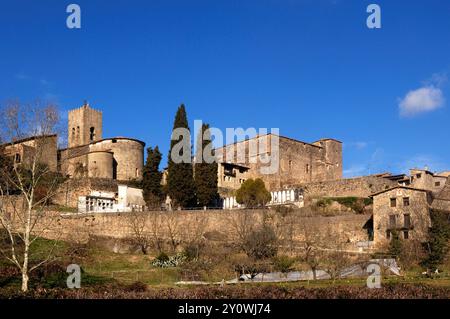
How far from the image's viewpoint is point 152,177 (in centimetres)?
5253

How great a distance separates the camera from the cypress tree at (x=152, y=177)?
51719mm

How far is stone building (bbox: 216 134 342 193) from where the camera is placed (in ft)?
194

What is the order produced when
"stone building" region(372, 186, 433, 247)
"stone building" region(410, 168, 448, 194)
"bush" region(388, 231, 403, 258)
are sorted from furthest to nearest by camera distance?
"stone building" region(410, 168, 448, 194) → "stone building" region(372, 186, 433, 247) → "bush" region(388, 231, 403, 258)

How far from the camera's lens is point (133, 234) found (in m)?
44.0

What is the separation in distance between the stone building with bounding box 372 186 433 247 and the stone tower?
4223 centimetres

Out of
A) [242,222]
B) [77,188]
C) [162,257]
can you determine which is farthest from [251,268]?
[77,188]

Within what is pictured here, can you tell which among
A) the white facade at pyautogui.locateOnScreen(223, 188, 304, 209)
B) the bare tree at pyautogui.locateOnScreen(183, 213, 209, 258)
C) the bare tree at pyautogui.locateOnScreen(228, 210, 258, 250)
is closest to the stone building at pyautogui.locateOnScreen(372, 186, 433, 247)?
the bare tree at pyautogui.locateOnScreen(228, 210, 258, 250)

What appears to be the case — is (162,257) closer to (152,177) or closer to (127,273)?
(127,273)

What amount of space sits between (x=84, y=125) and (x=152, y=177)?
2460 centimetres

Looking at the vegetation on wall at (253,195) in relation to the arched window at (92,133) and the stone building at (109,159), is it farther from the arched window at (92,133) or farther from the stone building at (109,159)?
the arched window at (92,133)

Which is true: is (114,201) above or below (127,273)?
above

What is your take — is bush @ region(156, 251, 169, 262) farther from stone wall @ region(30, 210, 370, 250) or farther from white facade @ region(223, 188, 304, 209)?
white facade @ region(223, 188, 304, 209)

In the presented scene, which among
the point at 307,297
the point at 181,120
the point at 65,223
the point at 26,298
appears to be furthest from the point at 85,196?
the point at 307,297

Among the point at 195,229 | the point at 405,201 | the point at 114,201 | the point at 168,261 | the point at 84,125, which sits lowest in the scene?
the point at 168,261
